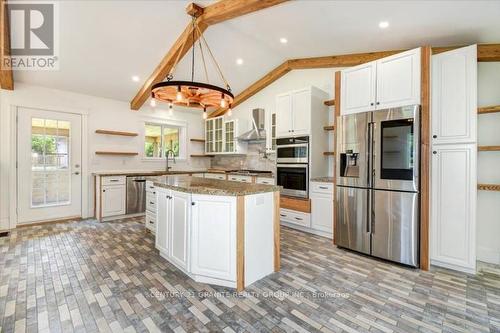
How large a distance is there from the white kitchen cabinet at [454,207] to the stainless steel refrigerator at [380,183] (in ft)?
0.98

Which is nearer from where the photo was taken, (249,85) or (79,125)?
(79,125)

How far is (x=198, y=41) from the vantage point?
12.2 ft

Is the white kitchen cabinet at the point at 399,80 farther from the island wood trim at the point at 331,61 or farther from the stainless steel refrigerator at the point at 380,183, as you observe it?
the island wood trim at the point at 331,61

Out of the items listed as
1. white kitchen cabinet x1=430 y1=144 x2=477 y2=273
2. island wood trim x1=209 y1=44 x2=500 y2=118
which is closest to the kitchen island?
white kitchen cabinet x1=430 y1=144 x2=477 y2=273

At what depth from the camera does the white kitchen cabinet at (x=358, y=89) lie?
3.02m

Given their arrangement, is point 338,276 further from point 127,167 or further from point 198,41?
point 127,167

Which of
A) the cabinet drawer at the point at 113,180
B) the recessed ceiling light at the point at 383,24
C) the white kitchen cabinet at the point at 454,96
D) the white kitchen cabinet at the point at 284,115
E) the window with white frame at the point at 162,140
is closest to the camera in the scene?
the white kitchen cabinet at the point at 454,96

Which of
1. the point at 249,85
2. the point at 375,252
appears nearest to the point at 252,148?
the point at 249,85

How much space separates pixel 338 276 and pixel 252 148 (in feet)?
12.2

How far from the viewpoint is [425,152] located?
2.63 meters

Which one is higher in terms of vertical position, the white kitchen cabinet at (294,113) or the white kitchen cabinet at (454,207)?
the white kitchen cabinet at (294,113)

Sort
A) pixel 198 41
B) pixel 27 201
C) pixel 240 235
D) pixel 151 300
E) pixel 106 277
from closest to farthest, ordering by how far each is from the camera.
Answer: pixel 151 300 < pixel 240 235 < pixel 106 277 < pixel 198 41 < pixel 27 201

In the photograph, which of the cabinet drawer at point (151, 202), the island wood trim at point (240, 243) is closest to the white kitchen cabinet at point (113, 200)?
the cabinet drawer at point (151, 202)

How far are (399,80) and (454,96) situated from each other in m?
0.59
